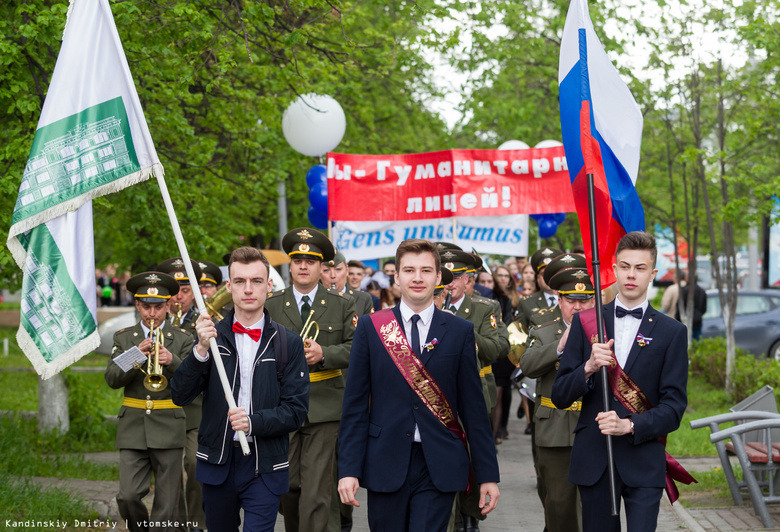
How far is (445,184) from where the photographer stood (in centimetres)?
1417

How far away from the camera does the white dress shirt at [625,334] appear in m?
5.45

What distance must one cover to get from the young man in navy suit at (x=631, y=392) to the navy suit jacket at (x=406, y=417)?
0.55m

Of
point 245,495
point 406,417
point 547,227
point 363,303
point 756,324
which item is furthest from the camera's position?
point 756,324

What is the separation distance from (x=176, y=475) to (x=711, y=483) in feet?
17.5

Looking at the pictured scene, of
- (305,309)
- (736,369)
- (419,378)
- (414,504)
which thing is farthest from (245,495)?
(736,369)

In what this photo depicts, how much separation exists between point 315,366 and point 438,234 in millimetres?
7019

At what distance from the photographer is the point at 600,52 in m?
6.14

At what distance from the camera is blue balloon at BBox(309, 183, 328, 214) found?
15295 mm

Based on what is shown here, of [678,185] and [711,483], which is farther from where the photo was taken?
[678,185]

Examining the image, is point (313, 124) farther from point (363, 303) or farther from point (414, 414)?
point (414, 414)

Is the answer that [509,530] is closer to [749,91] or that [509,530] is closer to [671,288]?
[749,91]

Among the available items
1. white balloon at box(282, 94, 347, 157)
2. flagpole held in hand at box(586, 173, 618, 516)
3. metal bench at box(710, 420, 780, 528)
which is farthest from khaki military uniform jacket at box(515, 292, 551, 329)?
flagpole held in hand at box(586, 173, 618, 516)

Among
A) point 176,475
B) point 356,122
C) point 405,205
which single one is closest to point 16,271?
point 176,475

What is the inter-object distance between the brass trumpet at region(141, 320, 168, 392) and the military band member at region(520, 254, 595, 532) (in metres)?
2.67
